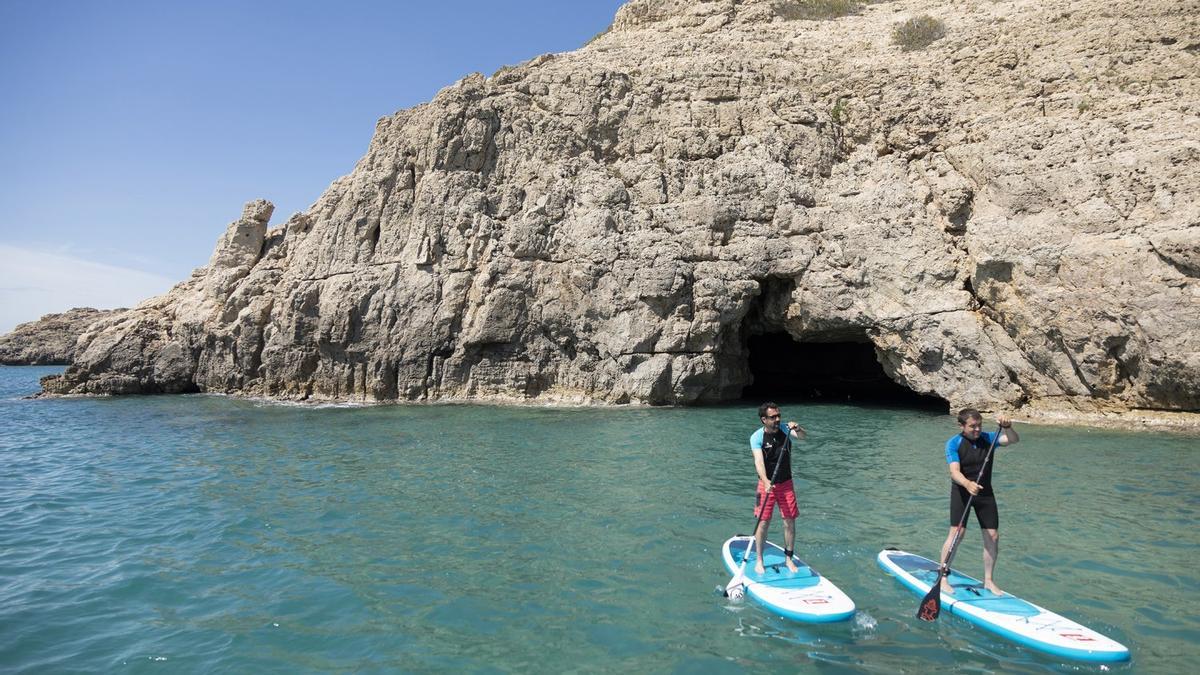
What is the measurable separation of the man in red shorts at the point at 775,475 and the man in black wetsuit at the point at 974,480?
1.79m

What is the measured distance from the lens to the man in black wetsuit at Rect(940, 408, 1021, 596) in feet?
24.5

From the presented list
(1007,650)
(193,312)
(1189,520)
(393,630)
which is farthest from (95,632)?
(193,312)

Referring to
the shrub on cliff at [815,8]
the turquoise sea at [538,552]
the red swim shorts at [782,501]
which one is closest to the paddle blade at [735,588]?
the turquoise sea at [538,552]

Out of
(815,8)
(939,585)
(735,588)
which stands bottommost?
(735,588)

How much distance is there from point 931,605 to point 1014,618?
0.77 metres

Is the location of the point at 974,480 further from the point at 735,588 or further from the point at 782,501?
the point at 735,588

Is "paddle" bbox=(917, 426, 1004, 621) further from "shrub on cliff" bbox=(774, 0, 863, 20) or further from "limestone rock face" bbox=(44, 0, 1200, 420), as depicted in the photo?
"shrub on cliff" bbox=(774, 0, 863, 20)

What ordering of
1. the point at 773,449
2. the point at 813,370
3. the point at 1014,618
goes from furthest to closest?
the point at 813,370
the point at 773,449
the point at 1014,618

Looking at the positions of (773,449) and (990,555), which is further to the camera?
(773,449)

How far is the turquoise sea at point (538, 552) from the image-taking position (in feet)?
21.5

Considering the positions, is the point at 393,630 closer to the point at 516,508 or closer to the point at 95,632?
the point at 95,632

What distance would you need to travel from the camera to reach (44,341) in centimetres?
7338

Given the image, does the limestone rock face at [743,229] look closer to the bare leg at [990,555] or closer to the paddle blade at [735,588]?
the bare leg at [990,555]

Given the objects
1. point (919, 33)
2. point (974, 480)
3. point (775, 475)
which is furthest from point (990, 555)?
point (919, 33)
